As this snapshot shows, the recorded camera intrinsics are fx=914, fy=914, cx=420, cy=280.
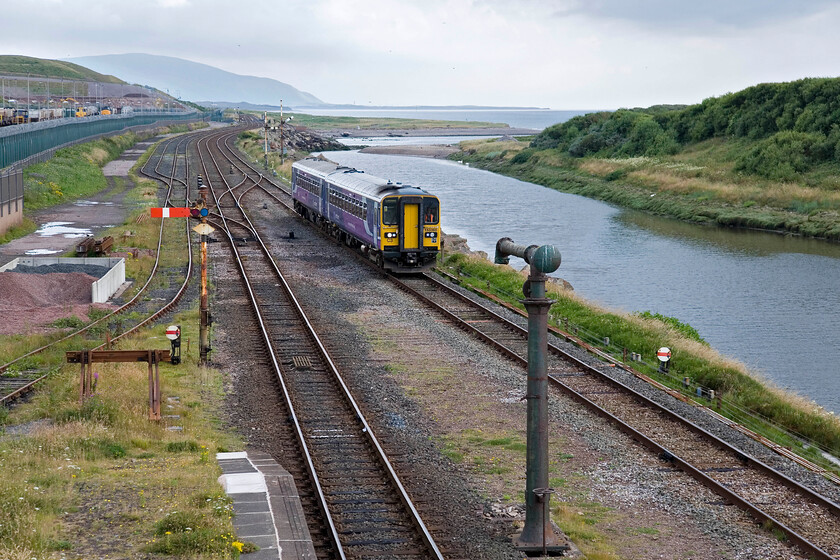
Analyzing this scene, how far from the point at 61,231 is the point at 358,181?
1541 centimetres

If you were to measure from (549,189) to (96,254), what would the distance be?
62793 mm

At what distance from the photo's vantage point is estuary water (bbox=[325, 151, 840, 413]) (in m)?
28.8

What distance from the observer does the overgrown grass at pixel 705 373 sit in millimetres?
19078

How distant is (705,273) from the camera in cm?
4325

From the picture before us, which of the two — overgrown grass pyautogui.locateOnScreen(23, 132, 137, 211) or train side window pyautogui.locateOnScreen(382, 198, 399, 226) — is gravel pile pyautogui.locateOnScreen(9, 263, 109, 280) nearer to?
train side window pyautogui.locateOnScreen(382, 198, 399, 226)

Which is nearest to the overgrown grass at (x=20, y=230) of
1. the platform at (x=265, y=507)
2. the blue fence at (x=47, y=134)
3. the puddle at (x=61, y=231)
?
the puddle at (x=61, y=231)

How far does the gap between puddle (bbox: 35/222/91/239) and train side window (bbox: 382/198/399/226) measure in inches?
659

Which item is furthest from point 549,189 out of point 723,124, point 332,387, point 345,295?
point 332,387

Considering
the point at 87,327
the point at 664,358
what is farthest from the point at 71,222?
the point at 664,358

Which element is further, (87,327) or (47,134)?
(47,134)

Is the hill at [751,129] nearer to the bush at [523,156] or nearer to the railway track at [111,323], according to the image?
the bush at [523,156]

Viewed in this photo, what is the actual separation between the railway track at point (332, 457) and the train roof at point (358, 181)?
559 centimetres

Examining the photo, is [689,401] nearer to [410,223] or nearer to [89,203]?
[410,223]

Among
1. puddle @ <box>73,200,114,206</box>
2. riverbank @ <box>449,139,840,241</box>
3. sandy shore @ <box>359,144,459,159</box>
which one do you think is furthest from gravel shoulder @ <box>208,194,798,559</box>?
sandy shore @ <box>359,144,459,159</box>
